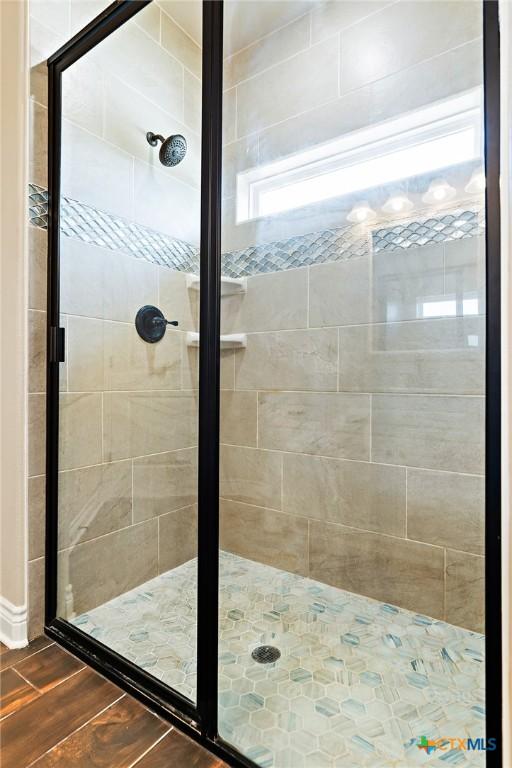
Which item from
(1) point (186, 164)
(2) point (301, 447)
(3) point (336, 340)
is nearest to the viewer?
(1) point (186, 164)

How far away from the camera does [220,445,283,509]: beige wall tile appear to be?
1.14 metres

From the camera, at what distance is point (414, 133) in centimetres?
132

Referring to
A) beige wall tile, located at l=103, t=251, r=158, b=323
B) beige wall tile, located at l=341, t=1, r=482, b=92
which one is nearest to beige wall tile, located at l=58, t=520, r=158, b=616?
beige wall tile, located at l=103, t=251, r=158, b=323

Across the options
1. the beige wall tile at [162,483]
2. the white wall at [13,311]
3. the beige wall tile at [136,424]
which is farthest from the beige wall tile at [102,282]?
the beige wall tile at [162,483]

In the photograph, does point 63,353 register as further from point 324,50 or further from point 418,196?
point 324,50

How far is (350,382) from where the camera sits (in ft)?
4.76

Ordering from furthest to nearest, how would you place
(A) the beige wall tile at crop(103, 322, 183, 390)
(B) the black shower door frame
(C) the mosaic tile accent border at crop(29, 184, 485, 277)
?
(A) the beige wall tile at crop(103, 322, 183, 390), (C) the mosaic tile accent border at crop(29, 184, 485, 277), (B) the black shower door frame

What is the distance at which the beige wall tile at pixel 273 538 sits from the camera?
1.36 m

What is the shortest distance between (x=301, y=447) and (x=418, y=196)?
0.96 metres

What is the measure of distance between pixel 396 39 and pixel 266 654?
1991mm

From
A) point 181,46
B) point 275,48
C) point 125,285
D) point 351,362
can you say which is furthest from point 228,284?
point 275,48

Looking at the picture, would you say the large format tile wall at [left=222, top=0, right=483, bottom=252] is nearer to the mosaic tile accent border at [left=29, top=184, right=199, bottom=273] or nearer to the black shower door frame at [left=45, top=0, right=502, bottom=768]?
the black shower door frame at [left=45, top=0, right=502, bottom=768]

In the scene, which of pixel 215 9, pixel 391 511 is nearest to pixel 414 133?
pixel 215 9

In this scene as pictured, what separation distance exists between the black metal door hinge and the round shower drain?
1.11m
